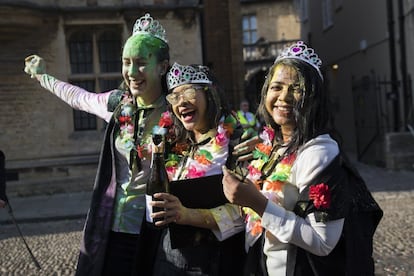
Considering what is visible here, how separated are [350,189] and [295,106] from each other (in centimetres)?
35

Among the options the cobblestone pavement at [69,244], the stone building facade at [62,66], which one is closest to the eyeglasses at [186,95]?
the cobblestone pavement at [69,244]

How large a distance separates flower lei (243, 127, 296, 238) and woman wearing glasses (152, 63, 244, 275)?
16 cm

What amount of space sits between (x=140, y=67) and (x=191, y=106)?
20.7 inches

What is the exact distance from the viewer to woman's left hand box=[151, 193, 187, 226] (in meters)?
2.22

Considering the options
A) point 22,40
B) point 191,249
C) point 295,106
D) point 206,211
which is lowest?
point 191,249

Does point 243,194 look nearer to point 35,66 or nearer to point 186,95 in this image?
point 186,95

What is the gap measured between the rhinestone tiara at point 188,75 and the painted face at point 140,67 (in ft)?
1.08

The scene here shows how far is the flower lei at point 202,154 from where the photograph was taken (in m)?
2.43

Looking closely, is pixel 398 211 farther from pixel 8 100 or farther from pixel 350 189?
pixel 8 100

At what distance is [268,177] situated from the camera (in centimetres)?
209

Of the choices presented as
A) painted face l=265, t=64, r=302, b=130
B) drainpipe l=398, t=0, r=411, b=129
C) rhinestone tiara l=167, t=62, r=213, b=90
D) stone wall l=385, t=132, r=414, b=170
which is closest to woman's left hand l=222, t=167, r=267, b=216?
painted face l=265, t=64, r=302, b=130

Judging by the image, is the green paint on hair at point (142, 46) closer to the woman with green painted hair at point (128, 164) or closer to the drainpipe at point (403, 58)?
the woman with green painted hair at point (128, 164)

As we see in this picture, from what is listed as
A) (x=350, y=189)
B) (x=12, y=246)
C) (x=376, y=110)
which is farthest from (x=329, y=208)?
(x=376, y=110)

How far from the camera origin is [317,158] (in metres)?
1.90
